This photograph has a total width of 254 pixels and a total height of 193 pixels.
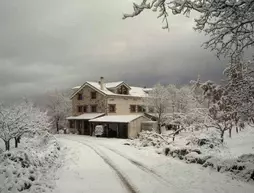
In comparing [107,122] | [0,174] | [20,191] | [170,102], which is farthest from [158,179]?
[170,102]

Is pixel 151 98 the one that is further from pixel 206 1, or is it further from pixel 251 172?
pixel 206 1

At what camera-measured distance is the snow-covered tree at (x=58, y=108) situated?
64.8m

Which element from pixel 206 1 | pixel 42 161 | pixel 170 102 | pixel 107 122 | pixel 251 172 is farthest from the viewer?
pixel 170 102

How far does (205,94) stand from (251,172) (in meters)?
12.9

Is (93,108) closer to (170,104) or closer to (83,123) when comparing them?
(83,123)

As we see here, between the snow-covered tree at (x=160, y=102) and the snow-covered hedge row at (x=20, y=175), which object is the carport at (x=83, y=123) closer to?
the snow-covered tree at (x=160, y=102)

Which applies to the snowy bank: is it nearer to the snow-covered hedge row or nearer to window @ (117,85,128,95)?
the snow-covered hedge row

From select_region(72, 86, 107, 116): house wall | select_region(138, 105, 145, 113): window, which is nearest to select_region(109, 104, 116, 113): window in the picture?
select_region(72, 86, 107, 116): house wall

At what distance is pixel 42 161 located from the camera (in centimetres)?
1658

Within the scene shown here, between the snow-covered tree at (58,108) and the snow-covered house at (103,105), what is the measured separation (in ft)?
25.5

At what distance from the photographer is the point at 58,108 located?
65125 mm

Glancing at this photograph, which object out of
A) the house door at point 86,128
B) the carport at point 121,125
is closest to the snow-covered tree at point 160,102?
the carport at point 121,125

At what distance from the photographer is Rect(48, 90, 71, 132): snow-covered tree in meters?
64.8

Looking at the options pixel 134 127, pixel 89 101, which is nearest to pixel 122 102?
pixel 89 101
